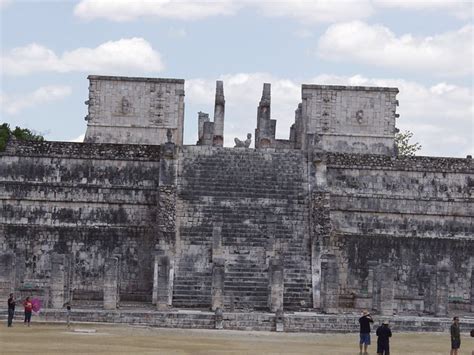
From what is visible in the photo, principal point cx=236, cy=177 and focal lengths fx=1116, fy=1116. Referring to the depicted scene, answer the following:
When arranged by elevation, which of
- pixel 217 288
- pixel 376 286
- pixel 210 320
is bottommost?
pixel 210 320

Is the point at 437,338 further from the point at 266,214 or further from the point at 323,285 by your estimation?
the point at 266,214

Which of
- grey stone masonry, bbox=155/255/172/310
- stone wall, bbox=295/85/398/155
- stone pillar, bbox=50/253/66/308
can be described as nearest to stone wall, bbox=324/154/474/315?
stone wall, bbox=295/85/398/155

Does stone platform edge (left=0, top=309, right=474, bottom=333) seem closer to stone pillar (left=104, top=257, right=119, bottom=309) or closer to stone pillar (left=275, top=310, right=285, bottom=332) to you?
stone pillar (left=275, top=310, right=285, bottom=332)

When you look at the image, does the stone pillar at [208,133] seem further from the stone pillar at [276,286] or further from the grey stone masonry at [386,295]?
the grey stone masonry at [386,295]

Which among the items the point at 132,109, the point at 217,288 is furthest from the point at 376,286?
the point at 132,109

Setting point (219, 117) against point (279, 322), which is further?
point (219, 117)

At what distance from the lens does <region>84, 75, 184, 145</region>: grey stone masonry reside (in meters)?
44.4

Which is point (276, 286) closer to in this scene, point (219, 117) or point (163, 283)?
point (163, 283)

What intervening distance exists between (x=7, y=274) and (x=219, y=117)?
15.0 meters

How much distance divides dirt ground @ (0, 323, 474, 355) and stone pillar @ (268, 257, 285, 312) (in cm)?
241

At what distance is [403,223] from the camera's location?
3819 cm

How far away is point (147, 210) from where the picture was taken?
37.5 meters

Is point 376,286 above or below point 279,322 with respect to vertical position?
above

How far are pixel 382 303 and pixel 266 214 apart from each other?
221 inches
